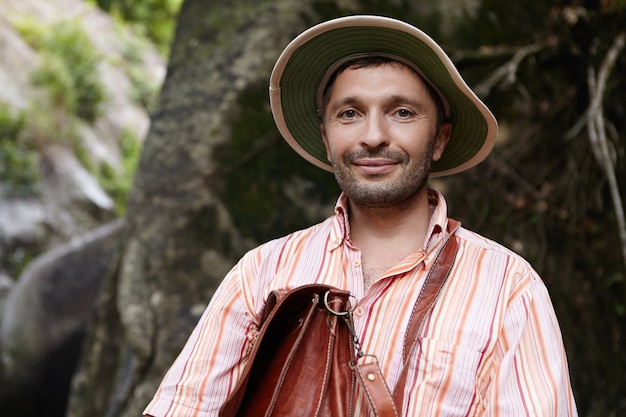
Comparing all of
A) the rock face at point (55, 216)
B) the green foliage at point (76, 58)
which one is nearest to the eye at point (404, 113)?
the rock face at point (55, 216)

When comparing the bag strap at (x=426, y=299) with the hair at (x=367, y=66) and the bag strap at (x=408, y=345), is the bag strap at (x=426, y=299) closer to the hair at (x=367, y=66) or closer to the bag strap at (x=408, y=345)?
the bag strap at (x=408, y=345)

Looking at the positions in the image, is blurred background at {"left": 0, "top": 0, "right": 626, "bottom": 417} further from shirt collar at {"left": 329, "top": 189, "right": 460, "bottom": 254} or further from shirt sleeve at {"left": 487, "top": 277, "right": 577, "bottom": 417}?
shirt sleeve at {"left": 487, "top": 277, "right": 577, "bottom": 417}

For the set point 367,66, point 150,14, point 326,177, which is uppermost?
point 150,14

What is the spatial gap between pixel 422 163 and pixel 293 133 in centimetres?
54

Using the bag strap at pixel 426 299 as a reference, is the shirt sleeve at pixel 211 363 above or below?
below

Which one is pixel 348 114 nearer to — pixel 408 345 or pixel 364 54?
pixel 364 54

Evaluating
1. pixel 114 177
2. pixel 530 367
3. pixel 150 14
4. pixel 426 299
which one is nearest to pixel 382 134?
pixel 426 299

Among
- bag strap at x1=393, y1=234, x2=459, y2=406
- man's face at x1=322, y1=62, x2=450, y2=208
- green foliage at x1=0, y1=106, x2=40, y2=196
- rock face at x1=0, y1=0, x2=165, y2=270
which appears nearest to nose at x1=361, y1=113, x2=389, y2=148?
man's face at x1=322, y1=62, x2=450, y2=208

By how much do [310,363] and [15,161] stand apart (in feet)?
27.5

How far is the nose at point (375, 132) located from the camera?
1.87 meters

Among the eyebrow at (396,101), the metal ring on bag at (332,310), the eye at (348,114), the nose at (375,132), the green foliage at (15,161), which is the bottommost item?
the metal ring on bag at (332,310)

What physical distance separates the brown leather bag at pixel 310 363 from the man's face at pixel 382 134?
12.1 inches

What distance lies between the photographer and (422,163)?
1.96 m

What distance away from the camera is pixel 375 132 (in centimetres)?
187
